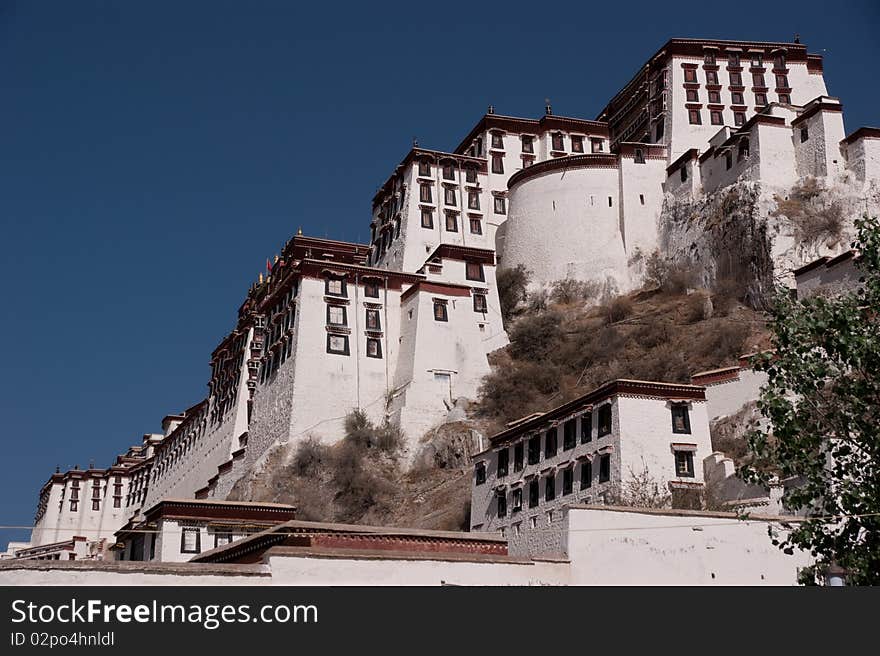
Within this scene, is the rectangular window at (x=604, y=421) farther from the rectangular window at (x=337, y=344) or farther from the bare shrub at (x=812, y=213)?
the rectangular window at (x=337, y=344)

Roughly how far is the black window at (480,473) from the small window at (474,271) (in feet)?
64.6

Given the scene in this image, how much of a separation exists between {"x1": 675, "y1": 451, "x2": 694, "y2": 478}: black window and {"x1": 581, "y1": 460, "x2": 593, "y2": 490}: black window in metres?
2.61

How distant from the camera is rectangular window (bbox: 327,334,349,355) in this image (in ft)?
178

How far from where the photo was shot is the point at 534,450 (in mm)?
37625

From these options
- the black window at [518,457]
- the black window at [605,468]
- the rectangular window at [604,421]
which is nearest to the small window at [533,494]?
the black window at [518,457]

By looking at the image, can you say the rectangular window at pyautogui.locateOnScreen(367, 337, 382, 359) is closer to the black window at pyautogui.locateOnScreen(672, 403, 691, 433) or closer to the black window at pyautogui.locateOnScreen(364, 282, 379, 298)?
the black window at pyautogui.locateOnScreen(364, 282, 379, 298)

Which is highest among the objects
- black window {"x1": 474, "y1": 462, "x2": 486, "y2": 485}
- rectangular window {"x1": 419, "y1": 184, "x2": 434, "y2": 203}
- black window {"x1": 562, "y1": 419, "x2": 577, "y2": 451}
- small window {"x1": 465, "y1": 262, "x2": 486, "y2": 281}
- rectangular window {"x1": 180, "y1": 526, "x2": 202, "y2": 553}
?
rectangular window {"x1": 419, "y1": 184, "x2": 434, "y2": 203}

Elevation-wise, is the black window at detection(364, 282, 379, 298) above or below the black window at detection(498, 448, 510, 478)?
above

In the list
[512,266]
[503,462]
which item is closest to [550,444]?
[503,462]

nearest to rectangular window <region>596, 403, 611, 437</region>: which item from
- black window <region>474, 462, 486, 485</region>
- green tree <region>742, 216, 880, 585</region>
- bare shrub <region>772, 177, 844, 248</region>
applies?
black window <region>474, 462, 486, 485</region>

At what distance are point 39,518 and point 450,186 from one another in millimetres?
42503

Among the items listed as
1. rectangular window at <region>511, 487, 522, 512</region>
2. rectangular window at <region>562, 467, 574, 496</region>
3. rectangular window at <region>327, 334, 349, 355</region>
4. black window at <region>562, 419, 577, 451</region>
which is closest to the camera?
rectangular window at <region>562, 467, 574, 496</region>
